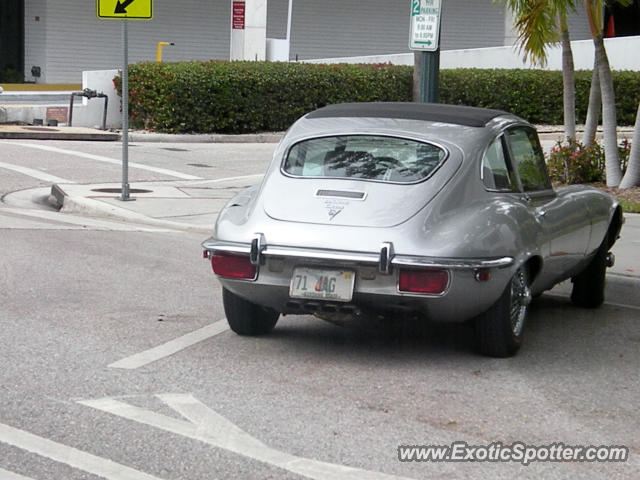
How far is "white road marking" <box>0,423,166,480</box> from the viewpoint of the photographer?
4.71 m

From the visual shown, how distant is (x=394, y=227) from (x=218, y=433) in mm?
1803

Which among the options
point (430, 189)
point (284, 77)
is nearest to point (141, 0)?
point (430, 189)

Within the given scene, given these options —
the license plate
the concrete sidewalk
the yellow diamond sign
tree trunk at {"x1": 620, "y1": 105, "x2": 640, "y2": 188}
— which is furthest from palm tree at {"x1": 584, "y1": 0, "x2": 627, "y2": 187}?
the license plate

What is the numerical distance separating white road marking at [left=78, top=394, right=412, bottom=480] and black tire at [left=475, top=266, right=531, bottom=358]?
1.95 m

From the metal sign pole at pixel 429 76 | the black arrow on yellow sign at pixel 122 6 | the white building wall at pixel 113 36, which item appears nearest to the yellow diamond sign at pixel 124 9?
the black arrow on yellow sign at pixel 122 6

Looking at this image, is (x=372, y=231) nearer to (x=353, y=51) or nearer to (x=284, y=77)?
(x=284, y=77)

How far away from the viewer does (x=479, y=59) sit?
103ft

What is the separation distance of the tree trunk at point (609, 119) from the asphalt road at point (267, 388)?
6618mm

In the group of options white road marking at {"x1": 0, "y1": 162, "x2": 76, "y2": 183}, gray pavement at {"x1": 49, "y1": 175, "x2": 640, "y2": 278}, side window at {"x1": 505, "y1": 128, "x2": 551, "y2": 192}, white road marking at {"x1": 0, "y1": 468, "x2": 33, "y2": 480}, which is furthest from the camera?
white road marking at {"x1": 0, "y1": 162, "x2": 76, "y2": 183}

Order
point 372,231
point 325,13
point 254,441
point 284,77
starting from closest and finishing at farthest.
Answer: point 254,441
point 372,231
point 284,77
point 325,13

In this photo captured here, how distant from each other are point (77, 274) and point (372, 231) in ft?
12.1

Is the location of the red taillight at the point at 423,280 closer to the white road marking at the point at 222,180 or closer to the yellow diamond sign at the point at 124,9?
the yellow diamond sign at the point at 124,9

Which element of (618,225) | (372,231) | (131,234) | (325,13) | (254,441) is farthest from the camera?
(325,13)

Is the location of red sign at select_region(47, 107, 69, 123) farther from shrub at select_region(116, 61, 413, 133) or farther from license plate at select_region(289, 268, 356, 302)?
license plate at select_region(289, 268, 356, 302)
